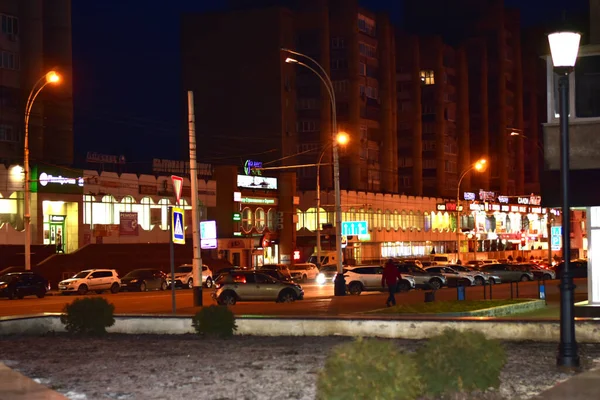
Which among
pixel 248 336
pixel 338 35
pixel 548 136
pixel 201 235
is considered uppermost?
pixel 338 35

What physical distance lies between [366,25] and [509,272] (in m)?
46.6

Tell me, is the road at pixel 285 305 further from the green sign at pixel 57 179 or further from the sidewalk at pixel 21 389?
the green sign at pixel 57 179

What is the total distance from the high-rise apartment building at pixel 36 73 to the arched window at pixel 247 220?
56.6 ft

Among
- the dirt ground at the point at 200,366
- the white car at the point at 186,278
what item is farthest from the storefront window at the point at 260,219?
the dirt ground at the point at 200,366

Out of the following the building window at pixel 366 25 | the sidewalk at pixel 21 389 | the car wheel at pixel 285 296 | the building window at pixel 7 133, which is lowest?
the car wheel at pixel 285 296

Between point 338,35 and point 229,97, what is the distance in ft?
45.4

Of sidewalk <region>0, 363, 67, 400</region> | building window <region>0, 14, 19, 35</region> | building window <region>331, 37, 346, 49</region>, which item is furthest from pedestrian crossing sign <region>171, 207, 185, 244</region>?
building window <region>331, 37, 346, 49</region>

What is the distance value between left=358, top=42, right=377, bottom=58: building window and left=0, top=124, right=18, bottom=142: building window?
43.0 m

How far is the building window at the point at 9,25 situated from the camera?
2675 inches

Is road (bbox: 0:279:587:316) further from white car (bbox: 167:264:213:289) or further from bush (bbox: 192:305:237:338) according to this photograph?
white car (bbox: 167:264:213:289)

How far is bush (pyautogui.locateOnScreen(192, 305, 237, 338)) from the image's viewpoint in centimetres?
1814

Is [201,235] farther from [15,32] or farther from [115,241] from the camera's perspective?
[15,32]

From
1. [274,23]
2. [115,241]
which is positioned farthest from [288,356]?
[274,23]

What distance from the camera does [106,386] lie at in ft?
40.4
